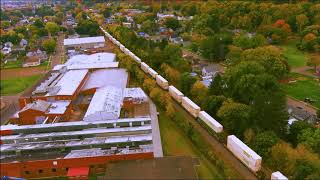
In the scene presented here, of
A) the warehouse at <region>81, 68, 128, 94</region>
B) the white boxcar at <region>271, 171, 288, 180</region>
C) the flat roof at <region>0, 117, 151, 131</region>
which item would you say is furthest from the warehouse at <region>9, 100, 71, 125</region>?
the white boxcar at <region>271, 171, 288, 180</region>

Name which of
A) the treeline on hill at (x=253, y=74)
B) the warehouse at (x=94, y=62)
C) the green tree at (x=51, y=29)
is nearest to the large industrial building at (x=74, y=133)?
the treeline on hill at (x=253, y=74)

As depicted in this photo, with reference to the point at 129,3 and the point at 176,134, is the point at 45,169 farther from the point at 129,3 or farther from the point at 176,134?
the point at 129,3

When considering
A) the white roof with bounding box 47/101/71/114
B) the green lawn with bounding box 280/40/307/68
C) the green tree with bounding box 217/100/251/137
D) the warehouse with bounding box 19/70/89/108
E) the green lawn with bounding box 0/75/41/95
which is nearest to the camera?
the green tree with bounding box 217/100/251/137

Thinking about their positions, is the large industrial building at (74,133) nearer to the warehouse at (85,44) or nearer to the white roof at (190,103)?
the white roof at (190,103)

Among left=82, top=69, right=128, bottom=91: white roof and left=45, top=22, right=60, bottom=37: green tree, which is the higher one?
left=45, top=22, right=60, bottom=37: green tree

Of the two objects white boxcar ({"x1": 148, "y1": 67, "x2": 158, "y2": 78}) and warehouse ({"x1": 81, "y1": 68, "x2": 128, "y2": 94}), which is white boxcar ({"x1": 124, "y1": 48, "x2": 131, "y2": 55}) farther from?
white boxcar ({"x1": 148, "y1": 67, "x2": 158, "y2": 78})

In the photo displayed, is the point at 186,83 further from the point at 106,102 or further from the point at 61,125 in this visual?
the point at 61,125

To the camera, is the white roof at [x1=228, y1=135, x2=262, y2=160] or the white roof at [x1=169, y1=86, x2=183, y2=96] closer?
the white roof at [x1=228, y1=135, x2=262, y2=160]

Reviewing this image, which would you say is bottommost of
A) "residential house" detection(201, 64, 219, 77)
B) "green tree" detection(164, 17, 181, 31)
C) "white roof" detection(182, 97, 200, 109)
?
"white roof" detection(182, 97, 200, 109)
